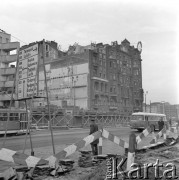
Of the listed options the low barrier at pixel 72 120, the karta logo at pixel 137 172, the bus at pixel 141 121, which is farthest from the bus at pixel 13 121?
the karta logo at pixel 137 172

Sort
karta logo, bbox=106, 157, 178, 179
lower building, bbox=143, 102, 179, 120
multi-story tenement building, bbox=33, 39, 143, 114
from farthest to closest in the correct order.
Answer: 1. lower building, bbox=143, 102, 179, 120
2. multi-story tenement building, bbox=33, 39, 143, 114
3. karta logo, bbox=106, 157, 178, 179

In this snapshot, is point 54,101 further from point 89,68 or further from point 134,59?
point 134,59

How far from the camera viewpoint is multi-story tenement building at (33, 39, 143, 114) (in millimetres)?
67188

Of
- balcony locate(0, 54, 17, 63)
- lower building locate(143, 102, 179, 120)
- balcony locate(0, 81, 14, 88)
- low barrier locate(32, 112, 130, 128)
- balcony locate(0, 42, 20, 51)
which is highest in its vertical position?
balcony locate(0, 42, 20, 51)

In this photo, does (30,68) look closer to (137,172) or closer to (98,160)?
(98,160)

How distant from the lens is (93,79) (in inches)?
2645

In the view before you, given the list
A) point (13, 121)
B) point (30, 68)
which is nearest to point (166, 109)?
point (13, 121)

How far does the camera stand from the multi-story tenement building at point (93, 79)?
6719 centimetres

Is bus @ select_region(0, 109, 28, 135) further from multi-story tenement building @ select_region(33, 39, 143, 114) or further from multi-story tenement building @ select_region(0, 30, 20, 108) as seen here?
multi-story tenement building @ select_region(33, 39, 143, 114)

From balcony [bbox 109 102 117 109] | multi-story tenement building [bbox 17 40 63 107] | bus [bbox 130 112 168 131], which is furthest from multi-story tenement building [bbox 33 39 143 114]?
multi-story tenement building [bbox 17 40 63 107]

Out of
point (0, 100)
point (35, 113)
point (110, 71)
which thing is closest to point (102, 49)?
point (110, 71)

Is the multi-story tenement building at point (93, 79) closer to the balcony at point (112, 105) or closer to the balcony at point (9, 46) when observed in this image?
the balcony at point (112, 105)

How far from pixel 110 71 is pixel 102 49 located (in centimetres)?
628

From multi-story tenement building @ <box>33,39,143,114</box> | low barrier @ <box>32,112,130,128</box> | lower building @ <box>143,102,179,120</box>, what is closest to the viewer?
low barrier @ <box>32,112,130,128</box>
